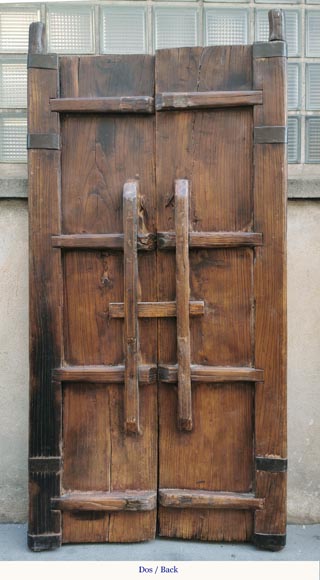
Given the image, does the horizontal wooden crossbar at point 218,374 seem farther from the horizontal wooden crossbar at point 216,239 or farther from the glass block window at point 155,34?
the glass block window at point 155,34

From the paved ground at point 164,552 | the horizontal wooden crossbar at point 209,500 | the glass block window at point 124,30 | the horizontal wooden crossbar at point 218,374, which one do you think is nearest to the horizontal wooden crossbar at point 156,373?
the horizontal wooden crossbar at point 218,374

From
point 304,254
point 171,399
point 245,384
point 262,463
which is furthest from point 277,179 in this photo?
point 262,463

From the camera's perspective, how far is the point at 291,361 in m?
2.30

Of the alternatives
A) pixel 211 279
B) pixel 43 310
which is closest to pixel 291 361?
pixel 211 279

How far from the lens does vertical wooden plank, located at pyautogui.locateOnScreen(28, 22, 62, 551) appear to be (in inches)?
79.9

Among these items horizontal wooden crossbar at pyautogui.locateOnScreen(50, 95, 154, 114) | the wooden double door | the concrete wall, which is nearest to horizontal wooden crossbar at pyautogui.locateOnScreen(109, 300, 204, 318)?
the wooden double door

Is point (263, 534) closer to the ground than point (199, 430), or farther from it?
closer to the ground

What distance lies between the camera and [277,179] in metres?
2.00

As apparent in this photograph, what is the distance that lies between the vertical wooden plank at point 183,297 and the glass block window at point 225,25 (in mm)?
806

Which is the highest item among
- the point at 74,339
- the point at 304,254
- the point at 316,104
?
the point at 316,104

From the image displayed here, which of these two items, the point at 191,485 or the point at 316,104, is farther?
the point at 316,104

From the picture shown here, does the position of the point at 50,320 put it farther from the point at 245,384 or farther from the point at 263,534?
the point at 263,534

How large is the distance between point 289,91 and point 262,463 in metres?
1.56

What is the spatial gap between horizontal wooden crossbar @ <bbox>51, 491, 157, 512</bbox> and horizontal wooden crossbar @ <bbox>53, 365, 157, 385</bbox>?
1.44 ft
